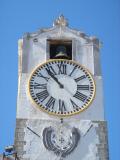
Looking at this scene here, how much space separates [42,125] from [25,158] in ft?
4.94

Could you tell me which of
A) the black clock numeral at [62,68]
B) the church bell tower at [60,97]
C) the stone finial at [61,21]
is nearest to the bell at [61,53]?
the church bell tower at [60,97]

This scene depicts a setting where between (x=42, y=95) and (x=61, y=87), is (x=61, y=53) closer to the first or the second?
(x=61, y=87)

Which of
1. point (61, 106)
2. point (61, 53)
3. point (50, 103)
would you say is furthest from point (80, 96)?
point (61, 53)

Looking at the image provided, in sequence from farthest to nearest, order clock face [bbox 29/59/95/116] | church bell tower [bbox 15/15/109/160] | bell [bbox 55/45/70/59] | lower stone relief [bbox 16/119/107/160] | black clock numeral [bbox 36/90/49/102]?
bell [bbox 55/45/70/59] < black clock numeral [bbox 36/90/49/102] < clock face [bbox 29/59/95/116] < church bell tower [bbox 15/15/109/160] < lower stone relief [bbox 16/119/107/160]

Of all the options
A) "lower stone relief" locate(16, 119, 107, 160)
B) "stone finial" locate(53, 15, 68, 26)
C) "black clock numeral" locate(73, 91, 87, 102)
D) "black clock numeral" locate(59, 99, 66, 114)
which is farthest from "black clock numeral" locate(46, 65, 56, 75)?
"stone finial" locate(53, 15, 68, 26)

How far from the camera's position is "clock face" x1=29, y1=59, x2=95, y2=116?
977 inches

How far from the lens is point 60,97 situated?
25.1 meters

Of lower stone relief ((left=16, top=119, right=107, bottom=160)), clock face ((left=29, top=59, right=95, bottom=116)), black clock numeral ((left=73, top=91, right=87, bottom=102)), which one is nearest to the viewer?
lower stone relief ((left=16, top=119, right=107, bottom=160))

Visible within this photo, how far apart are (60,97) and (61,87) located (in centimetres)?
47

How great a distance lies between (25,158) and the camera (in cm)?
Result: 2328

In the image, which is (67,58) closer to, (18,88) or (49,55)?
(49,55)

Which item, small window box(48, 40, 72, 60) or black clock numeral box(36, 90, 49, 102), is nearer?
black clock numeral box(36, 90, 49, 102)

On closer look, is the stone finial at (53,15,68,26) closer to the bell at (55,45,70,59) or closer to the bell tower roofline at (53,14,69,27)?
the bell tower roofline at (53,14,69,27)

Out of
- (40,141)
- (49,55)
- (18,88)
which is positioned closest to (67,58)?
(49,55)
